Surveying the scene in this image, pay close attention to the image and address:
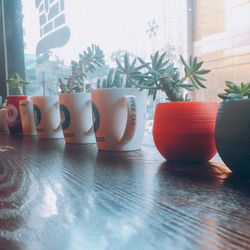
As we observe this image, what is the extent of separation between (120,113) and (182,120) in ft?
0.50

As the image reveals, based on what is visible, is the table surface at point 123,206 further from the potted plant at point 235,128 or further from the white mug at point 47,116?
the white mug at point 47,116

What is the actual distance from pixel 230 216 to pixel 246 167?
13 cm

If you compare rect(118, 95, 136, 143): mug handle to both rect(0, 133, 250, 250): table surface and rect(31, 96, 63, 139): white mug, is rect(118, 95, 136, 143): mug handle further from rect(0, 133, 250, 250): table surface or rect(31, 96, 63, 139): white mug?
rect(31, 96, 63, 139): white mug

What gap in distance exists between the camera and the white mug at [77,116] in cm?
69

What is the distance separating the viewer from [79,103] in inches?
26.9

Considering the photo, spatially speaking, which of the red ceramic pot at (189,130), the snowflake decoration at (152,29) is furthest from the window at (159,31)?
the red ceramic pot at (189,130)

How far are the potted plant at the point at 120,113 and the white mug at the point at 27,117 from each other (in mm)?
408

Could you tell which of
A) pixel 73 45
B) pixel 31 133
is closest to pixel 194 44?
pixel 73 45

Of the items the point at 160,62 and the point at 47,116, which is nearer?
the point at 160,62

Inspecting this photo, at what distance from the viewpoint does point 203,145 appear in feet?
1.43

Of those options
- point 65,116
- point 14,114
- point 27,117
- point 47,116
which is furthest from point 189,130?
point 14,114

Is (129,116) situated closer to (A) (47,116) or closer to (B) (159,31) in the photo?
(A) (47,116)

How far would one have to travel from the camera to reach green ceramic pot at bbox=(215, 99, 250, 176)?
34 cm

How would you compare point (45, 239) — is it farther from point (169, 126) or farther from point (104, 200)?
point (169, 126)
